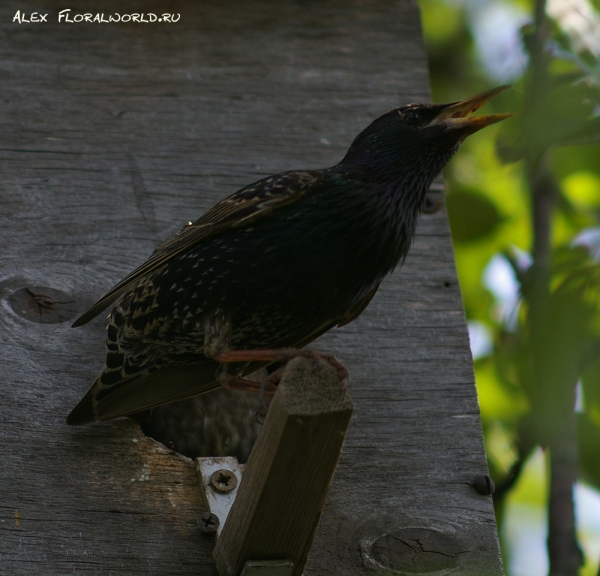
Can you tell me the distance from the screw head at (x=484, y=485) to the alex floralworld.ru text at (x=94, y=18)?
191 centimetres

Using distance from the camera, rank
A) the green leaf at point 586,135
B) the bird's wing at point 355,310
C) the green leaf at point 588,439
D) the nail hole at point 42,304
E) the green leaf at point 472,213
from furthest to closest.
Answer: the green leaf at point 472,213 < the nail hole at point 42,304 < the bird's wing at point 355,310 < the green leaf at point 588,439 < the green leaf at point 586,135

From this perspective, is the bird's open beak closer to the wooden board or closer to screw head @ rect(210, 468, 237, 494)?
the wooden board

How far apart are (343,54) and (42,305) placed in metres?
1.44

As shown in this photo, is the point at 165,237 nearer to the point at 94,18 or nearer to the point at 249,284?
the point at 249,284

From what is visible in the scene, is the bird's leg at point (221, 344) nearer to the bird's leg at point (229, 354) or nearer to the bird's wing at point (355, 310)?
the bird's leg at point (229, 354)

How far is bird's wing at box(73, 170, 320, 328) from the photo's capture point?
2.39 meters

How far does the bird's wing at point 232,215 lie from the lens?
2.39m

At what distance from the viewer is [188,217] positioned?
112 inches

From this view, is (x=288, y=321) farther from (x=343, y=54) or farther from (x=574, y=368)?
(x=343, y=54)

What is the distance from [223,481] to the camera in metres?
2.26

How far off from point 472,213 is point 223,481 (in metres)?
1.42

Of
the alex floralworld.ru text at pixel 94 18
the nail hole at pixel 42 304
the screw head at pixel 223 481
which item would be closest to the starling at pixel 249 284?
the nail hole at pixel 42 304

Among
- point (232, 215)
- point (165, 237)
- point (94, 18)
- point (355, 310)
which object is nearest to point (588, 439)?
point (355, 310)

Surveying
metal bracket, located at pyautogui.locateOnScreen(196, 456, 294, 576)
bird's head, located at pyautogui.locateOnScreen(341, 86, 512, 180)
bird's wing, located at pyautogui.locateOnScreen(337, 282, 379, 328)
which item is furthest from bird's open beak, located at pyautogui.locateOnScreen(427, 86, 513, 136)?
metal bracket, located at pyautogui.locateOnScreen(196, 456, 294, 576)
